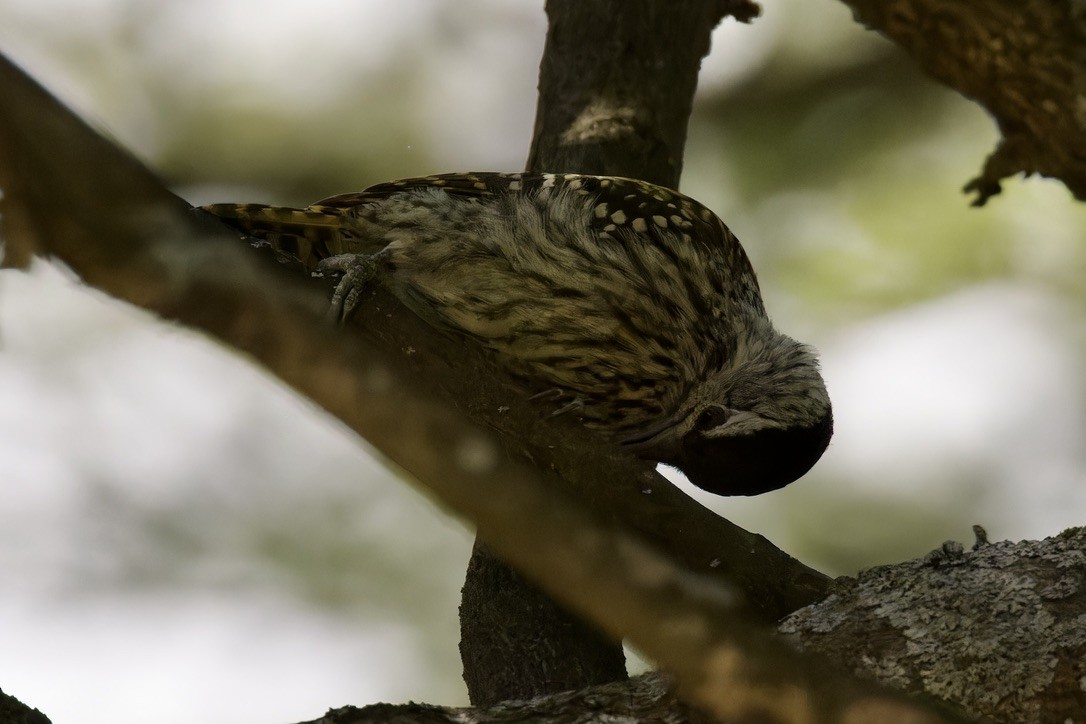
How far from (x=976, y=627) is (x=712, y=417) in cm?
152

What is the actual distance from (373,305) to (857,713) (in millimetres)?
1391

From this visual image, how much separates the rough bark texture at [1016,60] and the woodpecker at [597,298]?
1.54 meters

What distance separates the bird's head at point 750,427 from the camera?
3391mm

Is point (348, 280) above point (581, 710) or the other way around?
above

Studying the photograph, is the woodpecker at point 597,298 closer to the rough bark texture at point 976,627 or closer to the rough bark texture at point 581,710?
the rough bark texture at point 976,627

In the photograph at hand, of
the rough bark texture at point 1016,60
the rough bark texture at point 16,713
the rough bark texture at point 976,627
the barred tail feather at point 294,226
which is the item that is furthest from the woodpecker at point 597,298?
the rough bark texture at point 16,713

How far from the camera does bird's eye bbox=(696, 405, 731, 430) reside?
3.55m

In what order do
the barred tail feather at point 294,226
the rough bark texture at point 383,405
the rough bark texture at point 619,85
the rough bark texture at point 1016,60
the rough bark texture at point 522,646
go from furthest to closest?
the rough bark texture at point 619,85 → the barred tail feather at point 294,226 → the rough bark texture at point 522,646 → the rough bark texture at point 1016,60 → the rough bark texture at point 383,405

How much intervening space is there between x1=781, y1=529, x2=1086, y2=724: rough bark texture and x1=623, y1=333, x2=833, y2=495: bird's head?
1051 mm

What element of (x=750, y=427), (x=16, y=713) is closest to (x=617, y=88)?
(x=750, y=427)

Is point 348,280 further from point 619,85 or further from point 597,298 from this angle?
point 619,85

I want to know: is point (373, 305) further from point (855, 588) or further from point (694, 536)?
point (855, 588)

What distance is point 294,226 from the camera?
3.47 metres

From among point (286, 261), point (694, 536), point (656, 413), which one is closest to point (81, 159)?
point (286, 261)
